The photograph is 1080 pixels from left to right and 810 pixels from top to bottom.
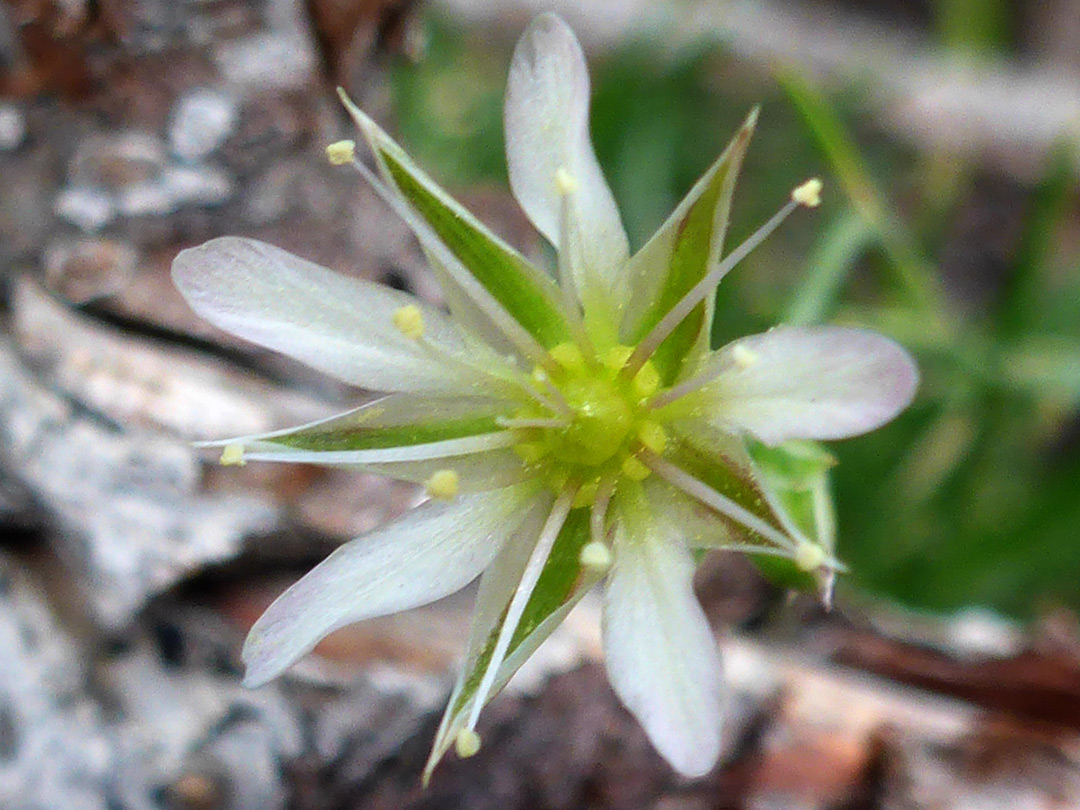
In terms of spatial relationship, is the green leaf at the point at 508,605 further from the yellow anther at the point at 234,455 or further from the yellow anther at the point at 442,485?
the yellow anther at the point at 234,455

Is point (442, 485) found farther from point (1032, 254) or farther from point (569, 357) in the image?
point (1032, 254)

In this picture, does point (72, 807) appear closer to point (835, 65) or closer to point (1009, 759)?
point (1009, 759)

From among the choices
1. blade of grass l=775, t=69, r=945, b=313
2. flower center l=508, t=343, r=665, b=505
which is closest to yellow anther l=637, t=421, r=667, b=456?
flower center l=508, t=343, r=665, b=505

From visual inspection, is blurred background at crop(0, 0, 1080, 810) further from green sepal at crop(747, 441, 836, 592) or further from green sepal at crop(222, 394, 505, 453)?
green sepal at crop(222, 394, 505, 453)

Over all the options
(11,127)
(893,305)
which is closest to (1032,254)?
(893,305)

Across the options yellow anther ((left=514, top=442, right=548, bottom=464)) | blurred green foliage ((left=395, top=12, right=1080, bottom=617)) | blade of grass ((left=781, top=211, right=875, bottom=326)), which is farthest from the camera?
blurred green foliage ((left=395, top=12, right=1080, bottom=617))

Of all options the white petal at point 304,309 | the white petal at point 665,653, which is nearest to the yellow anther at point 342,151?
the white petal at point 304,309
